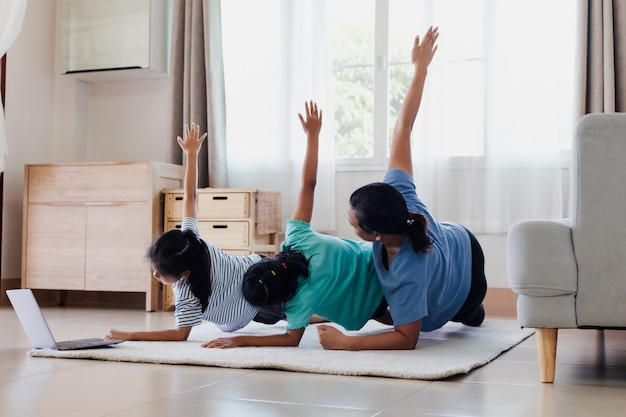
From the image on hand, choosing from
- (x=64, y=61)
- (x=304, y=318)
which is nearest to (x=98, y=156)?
(x=64, y=61)

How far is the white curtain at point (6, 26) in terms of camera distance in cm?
414

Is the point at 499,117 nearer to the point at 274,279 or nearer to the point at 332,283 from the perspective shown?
the point at 332,283

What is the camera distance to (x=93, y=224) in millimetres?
4316

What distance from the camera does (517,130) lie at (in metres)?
4.12

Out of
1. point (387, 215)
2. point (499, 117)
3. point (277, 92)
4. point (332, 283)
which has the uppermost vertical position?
point (277, 92)

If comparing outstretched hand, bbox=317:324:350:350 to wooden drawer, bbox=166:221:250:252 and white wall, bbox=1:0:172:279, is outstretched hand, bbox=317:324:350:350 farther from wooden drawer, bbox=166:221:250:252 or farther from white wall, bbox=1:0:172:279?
white wall, bbox=1:0:172:279

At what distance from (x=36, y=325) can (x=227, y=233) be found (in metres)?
1.76

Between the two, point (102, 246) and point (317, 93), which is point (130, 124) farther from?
point (317, 93)

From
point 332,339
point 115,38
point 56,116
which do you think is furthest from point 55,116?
point 332,339

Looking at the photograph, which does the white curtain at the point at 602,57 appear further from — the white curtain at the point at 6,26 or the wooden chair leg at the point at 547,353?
the white curtain at the point at 6,26

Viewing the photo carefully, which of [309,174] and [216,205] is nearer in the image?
[309,174]

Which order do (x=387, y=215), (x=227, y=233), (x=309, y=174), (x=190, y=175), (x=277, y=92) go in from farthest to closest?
(x=277, y=92) → (x=227, y=233) → (x=190, y=175) → (x=309, y=174) → (x=387, y=215)

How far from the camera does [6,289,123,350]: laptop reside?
236 centimetres

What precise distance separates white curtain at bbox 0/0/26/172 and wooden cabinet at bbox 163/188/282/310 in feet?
2.98
